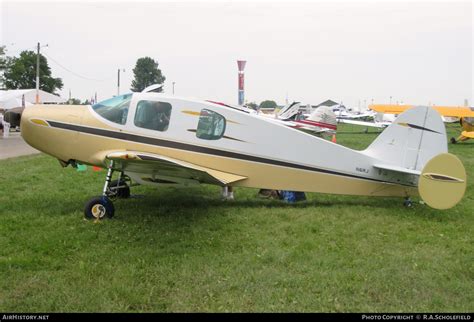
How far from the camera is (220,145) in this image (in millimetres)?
6902

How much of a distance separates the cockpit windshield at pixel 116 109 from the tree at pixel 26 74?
3303 inches

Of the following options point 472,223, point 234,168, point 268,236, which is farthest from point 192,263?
point 472,223

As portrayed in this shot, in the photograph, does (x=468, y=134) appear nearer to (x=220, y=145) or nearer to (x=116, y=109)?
(x=220, y=145)

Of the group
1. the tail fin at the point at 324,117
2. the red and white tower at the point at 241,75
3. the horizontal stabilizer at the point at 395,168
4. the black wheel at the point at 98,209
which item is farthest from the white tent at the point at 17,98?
the horizontal stabilizer at the point at 395,168

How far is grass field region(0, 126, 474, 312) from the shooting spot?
12.7ft

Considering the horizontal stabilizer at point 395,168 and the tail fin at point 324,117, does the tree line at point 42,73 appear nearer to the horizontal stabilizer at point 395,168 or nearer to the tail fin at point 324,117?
the tail fin at point 324,117

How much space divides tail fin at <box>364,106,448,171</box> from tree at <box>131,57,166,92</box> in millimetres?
75110

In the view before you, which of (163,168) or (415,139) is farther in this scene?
(415,139)

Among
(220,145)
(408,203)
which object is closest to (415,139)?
Answer: (408,203)

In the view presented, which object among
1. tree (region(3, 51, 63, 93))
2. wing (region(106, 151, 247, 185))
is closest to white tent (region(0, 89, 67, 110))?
wing (region(106, 151, 247, 185))

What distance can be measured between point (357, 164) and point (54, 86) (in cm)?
9139

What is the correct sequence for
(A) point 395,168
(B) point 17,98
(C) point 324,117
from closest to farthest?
(A) point 395,168, (C) point 324,117, (B) point 17,98

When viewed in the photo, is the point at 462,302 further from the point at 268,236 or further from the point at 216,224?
the point at 216,224

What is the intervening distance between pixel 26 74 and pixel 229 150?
89.1 metres
